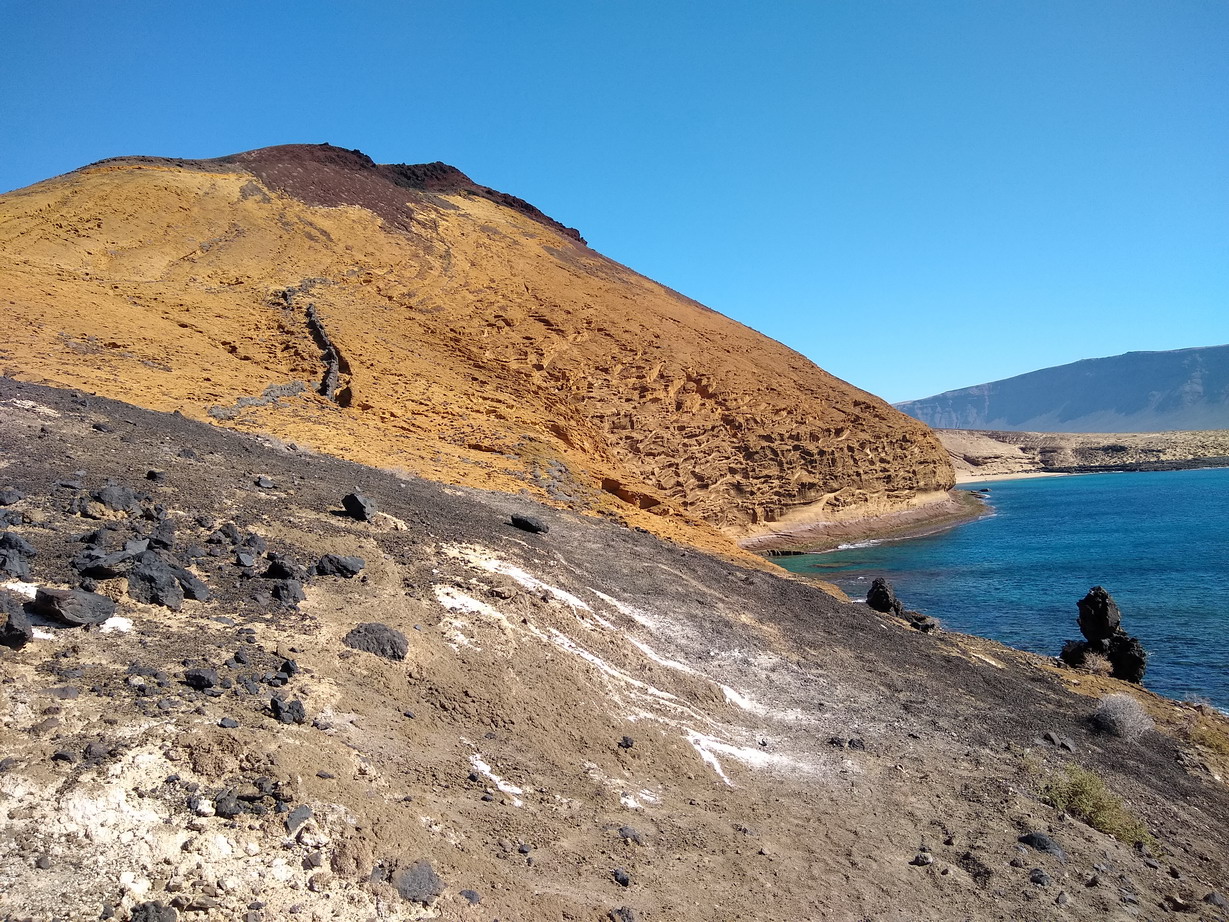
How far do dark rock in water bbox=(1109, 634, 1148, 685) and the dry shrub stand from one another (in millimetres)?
4299

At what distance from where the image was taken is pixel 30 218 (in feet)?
82.2

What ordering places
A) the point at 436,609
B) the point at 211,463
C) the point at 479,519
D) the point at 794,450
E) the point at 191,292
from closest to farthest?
the point at 436,609
the point at 211,463
the point at 479,519
the point at 191,292
the point at 794,450

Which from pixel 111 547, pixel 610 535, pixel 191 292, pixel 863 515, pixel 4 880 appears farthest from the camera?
pixel 863 515

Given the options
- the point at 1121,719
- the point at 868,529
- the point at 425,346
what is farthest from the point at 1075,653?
the point at 868,529

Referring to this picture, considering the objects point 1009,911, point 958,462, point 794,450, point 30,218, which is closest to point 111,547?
point 1009,911

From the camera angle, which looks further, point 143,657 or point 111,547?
point 111,547

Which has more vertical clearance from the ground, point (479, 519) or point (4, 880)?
point (479, 519)

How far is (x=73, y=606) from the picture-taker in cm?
572

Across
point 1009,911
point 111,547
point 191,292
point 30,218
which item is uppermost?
point 30,218

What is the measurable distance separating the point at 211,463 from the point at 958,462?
99.2 metres

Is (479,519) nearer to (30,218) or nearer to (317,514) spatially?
(317,514)

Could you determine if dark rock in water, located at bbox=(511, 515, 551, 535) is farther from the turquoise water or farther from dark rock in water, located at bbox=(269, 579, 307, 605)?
the turquoise water

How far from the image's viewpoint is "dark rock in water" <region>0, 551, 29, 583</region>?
611 cm

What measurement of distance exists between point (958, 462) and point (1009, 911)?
98.9m
